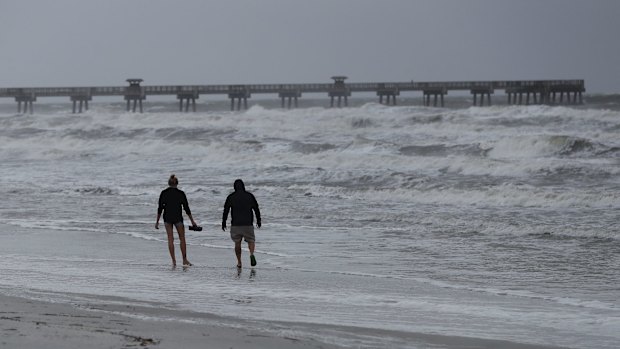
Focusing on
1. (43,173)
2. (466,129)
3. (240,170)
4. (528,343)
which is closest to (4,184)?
(43,173)

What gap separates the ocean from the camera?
1062 cm

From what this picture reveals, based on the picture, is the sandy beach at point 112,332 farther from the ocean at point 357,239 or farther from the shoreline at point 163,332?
the ocean at point 357,239

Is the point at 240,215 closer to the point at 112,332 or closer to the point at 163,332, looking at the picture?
the point at 163,332

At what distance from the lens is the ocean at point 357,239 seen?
10.6 metres

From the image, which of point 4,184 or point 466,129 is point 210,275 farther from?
point 466,129

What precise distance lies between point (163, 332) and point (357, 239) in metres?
9.11

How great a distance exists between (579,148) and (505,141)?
3393mm

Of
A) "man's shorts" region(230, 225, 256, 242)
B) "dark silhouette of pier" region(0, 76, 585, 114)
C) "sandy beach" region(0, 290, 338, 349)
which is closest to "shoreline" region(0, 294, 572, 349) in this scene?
"sandy beach" region(0, 290, 338, 349)

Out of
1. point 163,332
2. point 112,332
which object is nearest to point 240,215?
point 163,332

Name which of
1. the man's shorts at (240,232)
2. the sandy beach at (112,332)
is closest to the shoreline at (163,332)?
the sandy beach at (112,332)

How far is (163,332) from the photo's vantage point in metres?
8.71

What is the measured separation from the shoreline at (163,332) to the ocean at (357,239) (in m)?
0.09

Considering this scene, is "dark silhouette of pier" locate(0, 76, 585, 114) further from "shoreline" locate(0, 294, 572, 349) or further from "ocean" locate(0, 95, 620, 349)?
"shoreline" locate(0, 294, 572, 349)

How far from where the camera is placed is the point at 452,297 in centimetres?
1176
